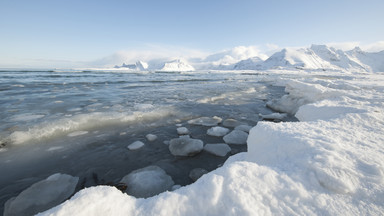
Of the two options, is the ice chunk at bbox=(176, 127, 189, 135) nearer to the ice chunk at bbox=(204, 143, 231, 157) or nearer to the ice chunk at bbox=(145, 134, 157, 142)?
the ice chunk at bbox=(145, 134, 157, 142)

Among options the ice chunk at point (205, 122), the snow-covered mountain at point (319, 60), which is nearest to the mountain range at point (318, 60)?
the snow-covered mountain at point (319, 60)

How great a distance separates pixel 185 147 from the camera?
3.35 metres

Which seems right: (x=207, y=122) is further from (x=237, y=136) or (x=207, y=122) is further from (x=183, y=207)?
(x=183, y=207)

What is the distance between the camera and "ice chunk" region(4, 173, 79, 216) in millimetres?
1964

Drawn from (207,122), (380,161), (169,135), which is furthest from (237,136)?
(380,161)

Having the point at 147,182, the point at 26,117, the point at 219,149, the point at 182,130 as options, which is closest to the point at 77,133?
the point at 26,117

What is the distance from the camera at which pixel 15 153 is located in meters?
3.15

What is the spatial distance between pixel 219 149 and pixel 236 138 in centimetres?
67

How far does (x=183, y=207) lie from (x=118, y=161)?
7.92ft

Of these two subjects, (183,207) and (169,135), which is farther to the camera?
(169,135)

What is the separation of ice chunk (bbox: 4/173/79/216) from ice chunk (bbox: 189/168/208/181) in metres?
1.79

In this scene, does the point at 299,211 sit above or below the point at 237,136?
above

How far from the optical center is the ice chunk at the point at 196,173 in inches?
102

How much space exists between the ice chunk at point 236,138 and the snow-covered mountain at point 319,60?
137866mm
